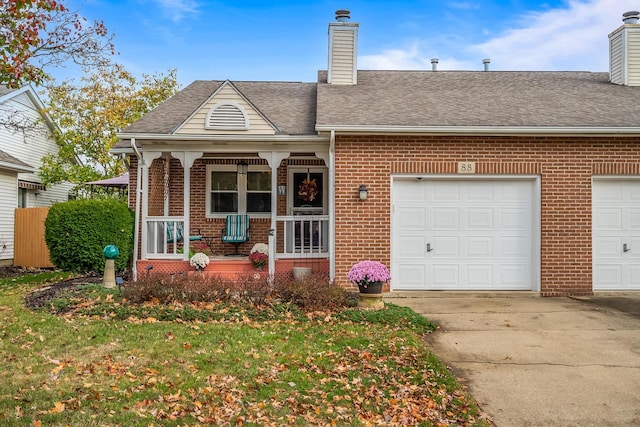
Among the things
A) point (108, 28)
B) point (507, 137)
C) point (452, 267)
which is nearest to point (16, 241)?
point (108, 28)

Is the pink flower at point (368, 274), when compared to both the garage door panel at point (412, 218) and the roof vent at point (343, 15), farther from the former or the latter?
the roof vent at point (343, 15)

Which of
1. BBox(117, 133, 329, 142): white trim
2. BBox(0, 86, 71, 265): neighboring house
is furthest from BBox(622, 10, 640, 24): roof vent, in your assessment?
BBox(0, 86, 71, 265): neighboring house

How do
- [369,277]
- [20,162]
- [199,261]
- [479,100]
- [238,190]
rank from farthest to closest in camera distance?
1. [20,162]
2. [238,190]
3. [479,100]
4. [199,261]
5. [369,277]

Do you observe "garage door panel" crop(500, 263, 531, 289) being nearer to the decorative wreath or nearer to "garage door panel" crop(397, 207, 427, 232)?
"garage door panel" crop(397, 207, 427, 232)

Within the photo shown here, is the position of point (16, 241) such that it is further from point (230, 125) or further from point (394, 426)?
point (394, 426)

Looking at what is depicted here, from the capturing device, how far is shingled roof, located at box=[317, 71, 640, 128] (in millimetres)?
10008

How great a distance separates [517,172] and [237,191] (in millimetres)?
6622

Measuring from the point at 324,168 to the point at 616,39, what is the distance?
8.01m

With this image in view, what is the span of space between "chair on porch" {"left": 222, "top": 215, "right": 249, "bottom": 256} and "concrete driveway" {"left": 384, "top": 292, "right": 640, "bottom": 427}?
14.9ft

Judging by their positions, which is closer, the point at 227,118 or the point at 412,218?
the point at 412,218

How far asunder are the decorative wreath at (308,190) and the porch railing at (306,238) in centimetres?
171

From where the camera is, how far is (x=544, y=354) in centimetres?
612

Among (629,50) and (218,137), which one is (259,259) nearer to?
(218,137)

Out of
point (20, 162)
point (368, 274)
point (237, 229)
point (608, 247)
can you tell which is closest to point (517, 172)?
point (608, 247)
